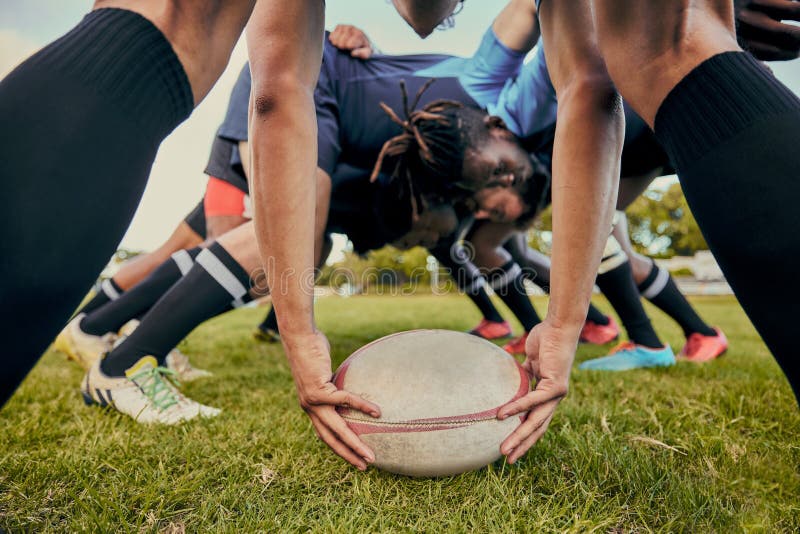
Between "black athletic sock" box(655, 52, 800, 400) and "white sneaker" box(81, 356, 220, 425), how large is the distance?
202 centimetres

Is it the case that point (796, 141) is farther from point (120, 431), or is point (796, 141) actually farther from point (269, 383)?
point (269, 383)

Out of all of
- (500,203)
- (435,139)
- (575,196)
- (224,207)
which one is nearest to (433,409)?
(575,196)

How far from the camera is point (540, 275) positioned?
4.84 m

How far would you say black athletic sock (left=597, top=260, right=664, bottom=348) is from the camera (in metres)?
3.69

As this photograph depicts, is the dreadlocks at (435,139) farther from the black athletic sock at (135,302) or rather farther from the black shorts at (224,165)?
the black athletic sock at (135,302)

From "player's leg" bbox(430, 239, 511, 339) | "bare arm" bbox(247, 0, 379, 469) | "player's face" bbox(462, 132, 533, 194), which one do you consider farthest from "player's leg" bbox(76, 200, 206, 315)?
"bare arm" bbox(247, 0, 379, 469)

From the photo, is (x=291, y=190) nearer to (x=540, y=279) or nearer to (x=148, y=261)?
(x=148, y=261)

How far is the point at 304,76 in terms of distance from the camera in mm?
1424

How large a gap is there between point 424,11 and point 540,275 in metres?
3.56

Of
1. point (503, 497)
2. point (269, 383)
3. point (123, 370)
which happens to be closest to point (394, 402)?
point (503, 497)

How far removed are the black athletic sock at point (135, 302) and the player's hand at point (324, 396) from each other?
6.88ft

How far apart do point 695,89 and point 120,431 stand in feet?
6.89

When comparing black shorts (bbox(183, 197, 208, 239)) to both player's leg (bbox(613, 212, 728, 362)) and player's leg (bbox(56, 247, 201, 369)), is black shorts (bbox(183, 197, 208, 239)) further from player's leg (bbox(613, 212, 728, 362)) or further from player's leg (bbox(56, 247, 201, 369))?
player's leg (bbox(613, 212, 728, 362))

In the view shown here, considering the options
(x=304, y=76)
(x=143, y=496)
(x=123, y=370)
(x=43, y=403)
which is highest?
(x=304, y=76)
